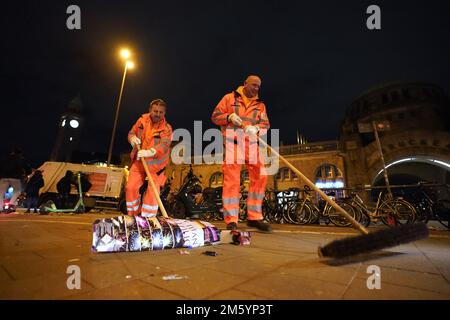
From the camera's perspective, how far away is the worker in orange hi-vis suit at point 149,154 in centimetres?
404

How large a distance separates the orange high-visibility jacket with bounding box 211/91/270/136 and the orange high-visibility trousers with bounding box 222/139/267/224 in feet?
1.13

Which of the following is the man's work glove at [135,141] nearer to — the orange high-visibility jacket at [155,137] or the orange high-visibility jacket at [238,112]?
the orange high-visibility jacket at [155,137]

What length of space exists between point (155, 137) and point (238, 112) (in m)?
1.58

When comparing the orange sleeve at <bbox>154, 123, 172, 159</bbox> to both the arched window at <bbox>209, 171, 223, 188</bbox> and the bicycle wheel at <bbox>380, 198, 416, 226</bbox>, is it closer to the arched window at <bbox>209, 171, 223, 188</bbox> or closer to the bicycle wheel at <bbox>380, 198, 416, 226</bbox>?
the bicycle wheel at <bbox>380, 198, 416, 226</bbox>

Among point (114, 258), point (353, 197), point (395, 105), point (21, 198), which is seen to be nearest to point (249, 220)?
point (114, 258)

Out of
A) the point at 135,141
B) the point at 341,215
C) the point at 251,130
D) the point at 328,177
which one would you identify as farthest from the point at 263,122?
the point at 328,177

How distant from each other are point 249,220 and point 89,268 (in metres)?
2.72

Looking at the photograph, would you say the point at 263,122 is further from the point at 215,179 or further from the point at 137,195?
the point at 215,179

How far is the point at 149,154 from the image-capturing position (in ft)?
13.2

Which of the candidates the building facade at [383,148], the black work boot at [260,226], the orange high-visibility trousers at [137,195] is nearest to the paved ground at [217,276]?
the black work boot at [260,226]

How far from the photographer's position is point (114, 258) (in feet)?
6.50

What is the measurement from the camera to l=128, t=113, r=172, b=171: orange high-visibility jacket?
4.25m
